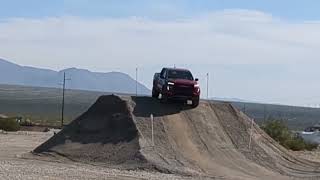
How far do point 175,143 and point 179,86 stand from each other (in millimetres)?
4170

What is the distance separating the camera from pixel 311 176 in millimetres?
35625

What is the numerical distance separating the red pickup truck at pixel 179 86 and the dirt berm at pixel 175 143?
62cm

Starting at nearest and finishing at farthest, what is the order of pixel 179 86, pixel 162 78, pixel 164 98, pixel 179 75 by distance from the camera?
pixel 179 86, pixel 164 98, pixel 179 75, pixel 162 78

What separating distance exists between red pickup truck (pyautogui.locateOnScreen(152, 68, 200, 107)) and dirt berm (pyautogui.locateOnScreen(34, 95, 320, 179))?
62cm

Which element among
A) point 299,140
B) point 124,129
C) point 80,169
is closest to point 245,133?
point 124,129

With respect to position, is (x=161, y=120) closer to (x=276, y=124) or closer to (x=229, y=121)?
(x=229, y=121)

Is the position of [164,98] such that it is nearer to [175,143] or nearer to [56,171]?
[175,143]

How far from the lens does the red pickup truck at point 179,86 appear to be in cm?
4041

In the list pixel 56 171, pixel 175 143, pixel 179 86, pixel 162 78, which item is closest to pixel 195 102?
pixel 179 86

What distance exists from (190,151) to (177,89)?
4503 mm

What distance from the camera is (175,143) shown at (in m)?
37.2

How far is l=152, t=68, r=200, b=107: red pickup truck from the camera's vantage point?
40.4 m

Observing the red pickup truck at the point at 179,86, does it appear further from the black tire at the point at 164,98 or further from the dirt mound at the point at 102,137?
the dirt mound at the point at 102,137

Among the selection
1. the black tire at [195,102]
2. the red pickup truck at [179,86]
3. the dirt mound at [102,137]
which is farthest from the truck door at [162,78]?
the dirt mound at [102,137]
